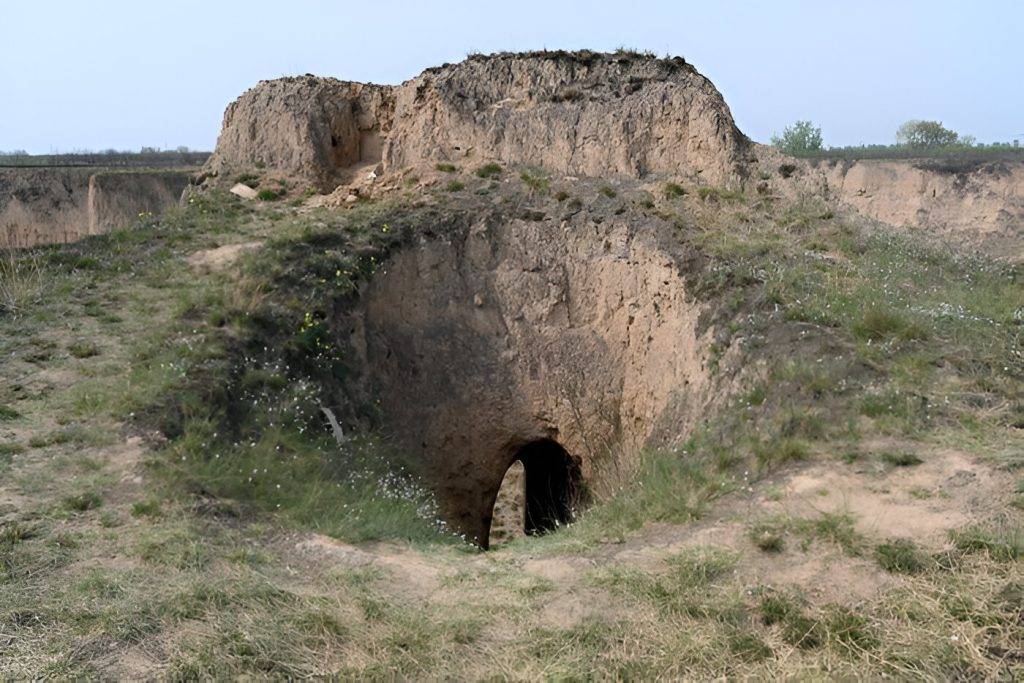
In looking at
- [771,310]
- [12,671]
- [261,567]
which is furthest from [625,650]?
[771,310]

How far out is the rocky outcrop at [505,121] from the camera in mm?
10617

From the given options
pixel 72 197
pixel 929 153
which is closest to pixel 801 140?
pixel 929 153

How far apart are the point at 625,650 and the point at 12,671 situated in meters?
2.90

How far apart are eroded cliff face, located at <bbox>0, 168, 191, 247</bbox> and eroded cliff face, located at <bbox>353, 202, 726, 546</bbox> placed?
1214cm

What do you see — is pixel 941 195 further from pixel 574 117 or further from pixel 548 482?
pixel 548 482

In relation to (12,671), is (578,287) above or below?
above

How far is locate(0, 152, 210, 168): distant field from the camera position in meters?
31.2

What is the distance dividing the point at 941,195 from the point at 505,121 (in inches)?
871

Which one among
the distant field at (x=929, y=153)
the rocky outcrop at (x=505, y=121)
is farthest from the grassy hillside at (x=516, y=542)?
the distant field at (x=929, y=153)

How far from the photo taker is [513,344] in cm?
992

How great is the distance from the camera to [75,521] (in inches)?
211

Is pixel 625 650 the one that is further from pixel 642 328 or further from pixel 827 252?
pixel 827 252

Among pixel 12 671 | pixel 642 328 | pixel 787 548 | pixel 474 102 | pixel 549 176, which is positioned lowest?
pixel 12 671

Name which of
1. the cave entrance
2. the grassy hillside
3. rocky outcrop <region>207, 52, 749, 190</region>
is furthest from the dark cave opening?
rocky outcrop <region>207, 52, 749, 190</region>
